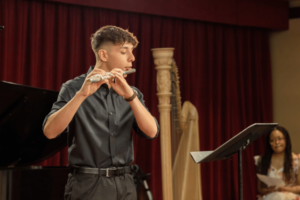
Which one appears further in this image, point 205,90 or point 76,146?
point 205,90

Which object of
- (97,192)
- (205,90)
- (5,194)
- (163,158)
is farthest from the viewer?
(205,90)

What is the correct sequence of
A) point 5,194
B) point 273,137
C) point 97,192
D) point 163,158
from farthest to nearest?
1. point 273,137
2. point 163,158
3. point 5,194
4. point 97,192

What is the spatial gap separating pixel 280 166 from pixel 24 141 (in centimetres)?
240

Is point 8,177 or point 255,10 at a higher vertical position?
point 255,10

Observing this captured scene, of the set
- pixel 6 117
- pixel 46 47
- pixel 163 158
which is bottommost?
pixel 163 158

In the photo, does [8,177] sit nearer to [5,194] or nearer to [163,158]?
[5,194]

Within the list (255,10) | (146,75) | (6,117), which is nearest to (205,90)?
(146,75)

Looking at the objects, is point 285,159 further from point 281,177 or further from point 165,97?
point 165,97

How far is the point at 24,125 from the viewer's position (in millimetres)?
2811

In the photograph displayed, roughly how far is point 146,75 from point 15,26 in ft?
5.28

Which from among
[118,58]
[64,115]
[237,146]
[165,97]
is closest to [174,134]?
[165,97]

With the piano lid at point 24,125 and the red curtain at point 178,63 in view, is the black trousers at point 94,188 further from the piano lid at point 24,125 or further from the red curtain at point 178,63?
the red curtain at point 178,63

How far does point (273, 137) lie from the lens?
12.5ft

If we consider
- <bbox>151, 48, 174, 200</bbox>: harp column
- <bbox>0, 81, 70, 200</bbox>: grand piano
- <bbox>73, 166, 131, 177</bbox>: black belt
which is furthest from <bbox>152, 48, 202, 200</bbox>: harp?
<bbox>73, 166, 131, 177</bbox>: black belt
